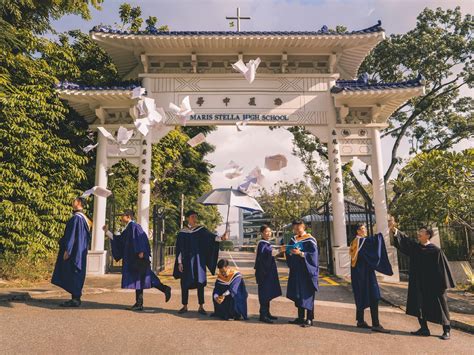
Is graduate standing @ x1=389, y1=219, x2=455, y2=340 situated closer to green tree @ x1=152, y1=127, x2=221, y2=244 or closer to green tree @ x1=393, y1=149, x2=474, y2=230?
green tree @ x1=393, y1=149, x2=474, y2=230

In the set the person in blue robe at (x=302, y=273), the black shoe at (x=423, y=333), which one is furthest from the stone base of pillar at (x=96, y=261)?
the black shoe at (x=423, y=333)

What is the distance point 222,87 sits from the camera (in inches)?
463

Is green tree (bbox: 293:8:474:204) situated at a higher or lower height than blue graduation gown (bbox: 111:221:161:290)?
higher

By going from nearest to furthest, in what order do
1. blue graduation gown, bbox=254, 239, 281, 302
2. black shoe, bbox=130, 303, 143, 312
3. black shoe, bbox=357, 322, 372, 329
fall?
black shoe, bbox=357, 322, 372, 329 → blue graduation gown, bbox=254, 239, 281, 302 → black shoe, bbox=130, 303, 143, 312

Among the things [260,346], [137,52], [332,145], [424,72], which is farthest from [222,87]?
[424,72]

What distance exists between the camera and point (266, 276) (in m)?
6.21

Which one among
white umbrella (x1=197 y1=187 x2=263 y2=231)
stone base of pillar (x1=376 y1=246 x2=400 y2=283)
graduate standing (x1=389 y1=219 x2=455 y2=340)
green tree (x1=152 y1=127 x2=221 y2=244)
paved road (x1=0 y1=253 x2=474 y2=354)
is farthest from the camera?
green tree (x1=152 y1=127 x2=221 y2=244)

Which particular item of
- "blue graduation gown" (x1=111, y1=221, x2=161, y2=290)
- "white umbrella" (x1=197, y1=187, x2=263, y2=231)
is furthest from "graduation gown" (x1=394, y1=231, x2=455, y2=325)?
"blue graduation gown" (x1=111, y1=221, x2=161, y2=290)

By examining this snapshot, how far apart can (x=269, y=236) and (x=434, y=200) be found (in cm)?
515

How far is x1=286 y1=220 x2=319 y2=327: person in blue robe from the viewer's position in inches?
228

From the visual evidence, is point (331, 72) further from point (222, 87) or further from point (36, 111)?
point (36, 111)

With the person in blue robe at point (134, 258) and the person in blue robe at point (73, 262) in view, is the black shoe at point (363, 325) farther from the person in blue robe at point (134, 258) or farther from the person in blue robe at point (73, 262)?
the person in blue robe at point (73, 262)

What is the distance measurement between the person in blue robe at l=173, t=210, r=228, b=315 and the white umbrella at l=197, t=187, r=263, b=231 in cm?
50

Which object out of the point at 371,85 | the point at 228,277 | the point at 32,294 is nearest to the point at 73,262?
the point at 32,294
